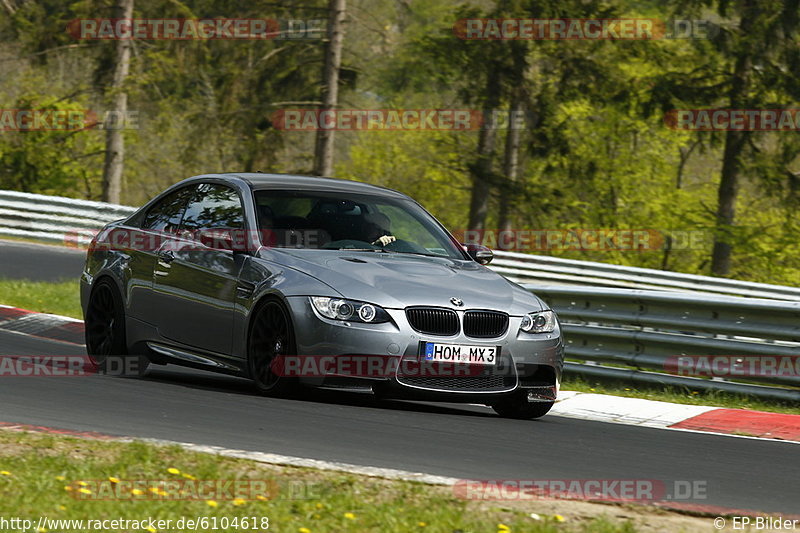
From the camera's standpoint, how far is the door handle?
360 inches

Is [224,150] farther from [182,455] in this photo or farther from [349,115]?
[182,455]

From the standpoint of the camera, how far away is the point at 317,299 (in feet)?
25.3

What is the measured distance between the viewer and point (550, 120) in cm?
3378

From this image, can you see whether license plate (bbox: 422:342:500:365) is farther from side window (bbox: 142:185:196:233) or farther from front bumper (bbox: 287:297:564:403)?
side window (bbox: 142:185:196:233)

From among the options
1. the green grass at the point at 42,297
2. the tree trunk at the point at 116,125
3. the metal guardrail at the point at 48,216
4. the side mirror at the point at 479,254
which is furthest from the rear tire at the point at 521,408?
the tree trunk at the point at 116,125

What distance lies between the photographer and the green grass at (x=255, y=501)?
4.86m

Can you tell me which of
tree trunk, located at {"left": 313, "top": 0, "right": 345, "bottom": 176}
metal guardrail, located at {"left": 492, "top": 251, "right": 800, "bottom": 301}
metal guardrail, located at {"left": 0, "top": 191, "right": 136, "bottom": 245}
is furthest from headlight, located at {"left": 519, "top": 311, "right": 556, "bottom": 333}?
tree trunk, located at {"left": 313, "top": 0, "right": 345, "bottom": 176}

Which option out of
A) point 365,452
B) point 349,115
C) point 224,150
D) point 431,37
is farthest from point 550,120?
point 365,452

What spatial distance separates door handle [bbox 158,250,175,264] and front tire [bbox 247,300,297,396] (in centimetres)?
122

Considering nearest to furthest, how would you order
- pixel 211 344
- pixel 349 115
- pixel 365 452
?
pixel 365 452, pixel 211 344, pixel 349 115

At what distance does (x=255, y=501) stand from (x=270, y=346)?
296cm

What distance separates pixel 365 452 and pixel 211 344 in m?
2.52

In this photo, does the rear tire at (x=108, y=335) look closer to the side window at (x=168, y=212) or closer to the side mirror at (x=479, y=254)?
the side window at (x=168, y=212)

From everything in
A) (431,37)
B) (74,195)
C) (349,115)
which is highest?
(431,37)
